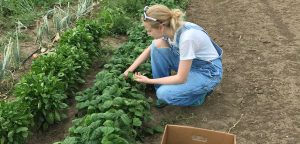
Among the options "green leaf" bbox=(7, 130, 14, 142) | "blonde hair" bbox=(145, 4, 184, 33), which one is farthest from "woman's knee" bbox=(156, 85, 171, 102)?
"green leaf" bbox=(7, 130, 14, 142)

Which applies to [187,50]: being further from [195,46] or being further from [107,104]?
[107,104]

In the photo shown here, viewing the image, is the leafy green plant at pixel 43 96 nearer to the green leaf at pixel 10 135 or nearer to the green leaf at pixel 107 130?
the green leaf at pixel 10 135

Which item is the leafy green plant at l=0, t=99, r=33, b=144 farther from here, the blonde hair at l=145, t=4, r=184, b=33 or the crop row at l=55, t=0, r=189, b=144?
the blonde hair at l=145, t=4, r=184, b=33

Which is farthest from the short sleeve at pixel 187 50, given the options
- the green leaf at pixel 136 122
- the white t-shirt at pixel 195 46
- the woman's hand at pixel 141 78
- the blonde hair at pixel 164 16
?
the green leaf at pixel 136 122

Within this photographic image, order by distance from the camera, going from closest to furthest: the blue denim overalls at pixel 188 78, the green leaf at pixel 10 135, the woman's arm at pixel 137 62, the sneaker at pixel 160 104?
the green leaf at pixel 10 135 < the blue denim overalls at pixel 188 78 < the woman's arm at pixel 137 62 < the sneaker at pixel 160 104

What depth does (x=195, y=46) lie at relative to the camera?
388cm

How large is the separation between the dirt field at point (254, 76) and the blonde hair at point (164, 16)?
1032 mm

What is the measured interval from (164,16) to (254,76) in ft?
6.09

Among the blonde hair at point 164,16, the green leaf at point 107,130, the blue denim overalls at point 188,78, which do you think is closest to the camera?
the green leaf at point 107,130

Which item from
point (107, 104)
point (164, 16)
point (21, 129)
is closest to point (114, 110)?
point (107, 104)

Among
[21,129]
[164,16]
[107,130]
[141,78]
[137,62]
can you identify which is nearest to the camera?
[107,130]

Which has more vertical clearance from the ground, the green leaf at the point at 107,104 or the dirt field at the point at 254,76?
the green leaf at the point at 107,104

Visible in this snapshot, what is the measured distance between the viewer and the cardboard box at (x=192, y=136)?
10.9ft

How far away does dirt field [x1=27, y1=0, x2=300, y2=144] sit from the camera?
13.6 ft
